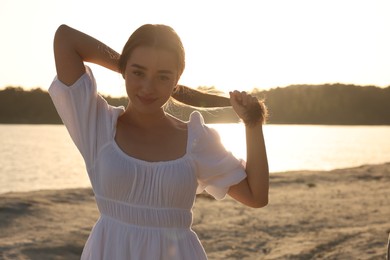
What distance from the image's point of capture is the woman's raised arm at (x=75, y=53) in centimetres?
256

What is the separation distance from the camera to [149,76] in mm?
2443

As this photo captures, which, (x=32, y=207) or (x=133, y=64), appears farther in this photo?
(x=32, y=207)

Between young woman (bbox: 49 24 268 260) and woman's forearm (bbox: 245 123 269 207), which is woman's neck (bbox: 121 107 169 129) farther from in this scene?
woman's forearm (bbox: 245 123 269 207)

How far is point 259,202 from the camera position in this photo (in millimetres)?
2545

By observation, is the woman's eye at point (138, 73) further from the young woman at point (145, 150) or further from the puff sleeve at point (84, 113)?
the puff sleeve at point (84, 113)

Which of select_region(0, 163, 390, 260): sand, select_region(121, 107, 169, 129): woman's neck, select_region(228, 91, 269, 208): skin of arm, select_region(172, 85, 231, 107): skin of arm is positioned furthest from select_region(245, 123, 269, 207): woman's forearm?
select_region(0, 163, 390, 260): sand

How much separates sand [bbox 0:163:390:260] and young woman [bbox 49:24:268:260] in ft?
14.9

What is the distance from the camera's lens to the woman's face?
2.45 meters

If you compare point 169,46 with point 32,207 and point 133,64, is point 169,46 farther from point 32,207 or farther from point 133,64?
point 32,207

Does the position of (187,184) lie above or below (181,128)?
below

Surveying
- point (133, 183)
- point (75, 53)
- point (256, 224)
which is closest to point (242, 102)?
point (133, 183)

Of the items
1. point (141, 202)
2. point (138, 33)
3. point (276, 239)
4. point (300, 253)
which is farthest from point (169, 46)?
point (276, 239)

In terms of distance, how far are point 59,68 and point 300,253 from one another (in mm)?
5211

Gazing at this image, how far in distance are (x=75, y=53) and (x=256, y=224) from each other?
6752mm
